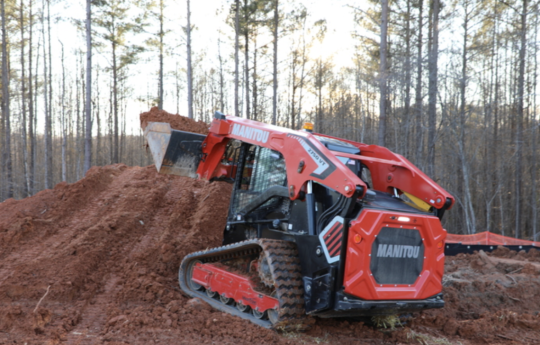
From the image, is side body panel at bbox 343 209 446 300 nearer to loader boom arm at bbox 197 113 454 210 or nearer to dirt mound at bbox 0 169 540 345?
loader boom arm at bbox 197 113 454 210

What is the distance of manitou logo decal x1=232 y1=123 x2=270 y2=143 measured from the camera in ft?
18.1

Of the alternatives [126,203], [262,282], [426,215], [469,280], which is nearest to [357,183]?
[426,215]

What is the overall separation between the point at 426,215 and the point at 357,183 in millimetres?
1103

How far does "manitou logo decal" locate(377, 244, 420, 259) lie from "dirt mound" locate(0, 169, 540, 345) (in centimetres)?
109

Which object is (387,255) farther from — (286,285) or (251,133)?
(251,133)

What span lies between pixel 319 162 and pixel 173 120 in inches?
289

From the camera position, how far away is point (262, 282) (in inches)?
200

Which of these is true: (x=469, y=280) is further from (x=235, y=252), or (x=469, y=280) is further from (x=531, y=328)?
(x=235, y=252)

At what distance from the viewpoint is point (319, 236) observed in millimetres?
4598

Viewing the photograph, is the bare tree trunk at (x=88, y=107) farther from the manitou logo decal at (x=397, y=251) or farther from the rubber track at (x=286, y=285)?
the manitou logo decal at (x=397, y=251)

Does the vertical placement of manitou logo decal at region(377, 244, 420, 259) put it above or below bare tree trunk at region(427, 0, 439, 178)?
below

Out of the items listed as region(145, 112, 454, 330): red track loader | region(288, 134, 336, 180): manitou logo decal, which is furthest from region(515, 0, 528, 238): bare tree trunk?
region(288, 134, 336, 180): manitou logo decal

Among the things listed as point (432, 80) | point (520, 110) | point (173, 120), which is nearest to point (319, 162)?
point (173, 120)

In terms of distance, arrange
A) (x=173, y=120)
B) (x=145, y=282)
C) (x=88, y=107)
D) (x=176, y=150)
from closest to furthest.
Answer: (x=145, y=282), (x=176, y=150), (x=173, y=120), (x=88, y=107)
